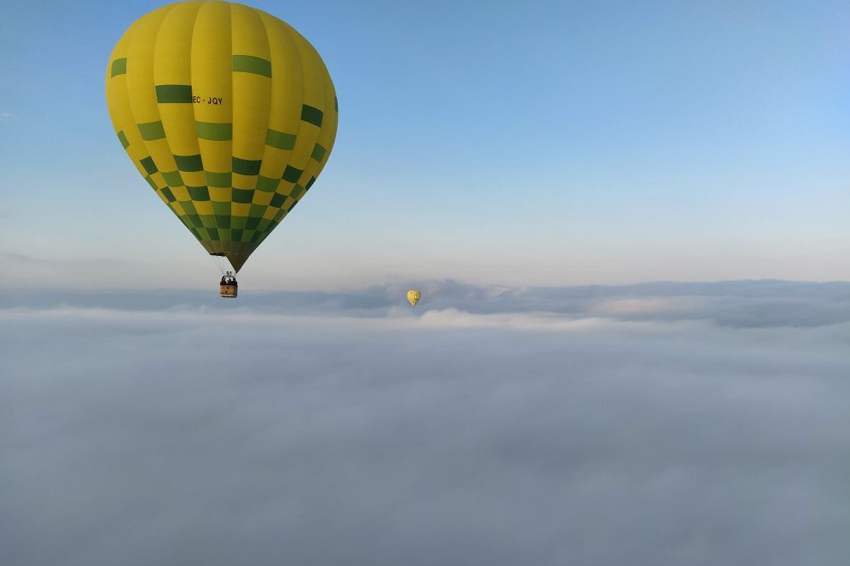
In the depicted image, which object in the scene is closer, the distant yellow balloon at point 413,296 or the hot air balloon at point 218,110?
the hot air balloon at point 218,110

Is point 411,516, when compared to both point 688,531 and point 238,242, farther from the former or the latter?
point 238,242

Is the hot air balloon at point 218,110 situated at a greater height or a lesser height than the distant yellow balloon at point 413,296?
greater

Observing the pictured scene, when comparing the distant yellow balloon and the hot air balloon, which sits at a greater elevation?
the hot air balloon

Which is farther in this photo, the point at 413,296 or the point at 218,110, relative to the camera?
the point at 413,296

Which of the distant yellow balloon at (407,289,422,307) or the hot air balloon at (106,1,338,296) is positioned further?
the distant yellow balloon at (407,289,422,307)

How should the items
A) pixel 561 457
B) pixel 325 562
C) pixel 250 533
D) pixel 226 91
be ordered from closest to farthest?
pixel 226 91 < pixel 325 562 < pixel 250 533 < pixel 561 457

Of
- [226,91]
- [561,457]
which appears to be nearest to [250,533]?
[561,457]

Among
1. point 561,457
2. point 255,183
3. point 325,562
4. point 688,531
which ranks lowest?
point 688,531

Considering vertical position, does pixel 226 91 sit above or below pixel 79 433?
above
